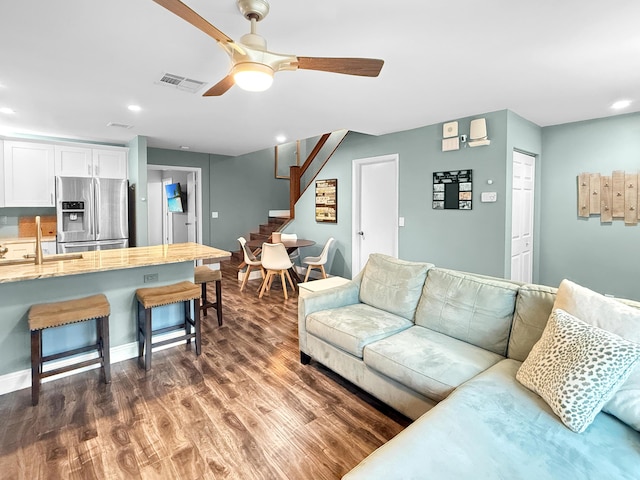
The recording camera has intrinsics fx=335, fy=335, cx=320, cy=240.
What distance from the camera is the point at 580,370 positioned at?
4.63 feet

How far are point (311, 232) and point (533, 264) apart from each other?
11.9 feet

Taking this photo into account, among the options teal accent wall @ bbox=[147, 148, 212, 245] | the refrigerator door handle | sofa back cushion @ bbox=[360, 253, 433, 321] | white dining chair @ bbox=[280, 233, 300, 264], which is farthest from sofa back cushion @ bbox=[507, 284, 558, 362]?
teal accent wall @ bbox=[147, 148, 212, 245]

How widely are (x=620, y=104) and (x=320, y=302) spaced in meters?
3.84

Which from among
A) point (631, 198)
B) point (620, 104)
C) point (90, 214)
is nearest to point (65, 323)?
point (90, 214)

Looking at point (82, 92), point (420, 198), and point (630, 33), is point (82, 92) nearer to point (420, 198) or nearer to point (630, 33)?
point (420, 198)

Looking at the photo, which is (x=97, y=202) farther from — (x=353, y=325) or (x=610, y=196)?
(x=610, y=196)

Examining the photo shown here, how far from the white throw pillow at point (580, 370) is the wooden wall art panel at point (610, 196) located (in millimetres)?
3459

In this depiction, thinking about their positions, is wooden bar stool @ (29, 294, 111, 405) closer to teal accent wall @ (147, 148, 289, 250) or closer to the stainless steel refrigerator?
the stainless steel refrigerator

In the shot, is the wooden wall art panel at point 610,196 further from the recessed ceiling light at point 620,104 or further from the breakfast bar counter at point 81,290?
the breakfast bar counter at point 81,290

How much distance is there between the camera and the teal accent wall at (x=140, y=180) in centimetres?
512

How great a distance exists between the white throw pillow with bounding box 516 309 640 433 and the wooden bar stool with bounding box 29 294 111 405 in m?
2.80

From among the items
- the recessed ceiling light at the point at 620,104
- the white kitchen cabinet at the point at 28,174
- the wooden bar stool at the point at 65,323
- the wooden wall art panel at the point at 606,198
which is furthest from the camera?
the white kitchen cabinet at the point at 28,174

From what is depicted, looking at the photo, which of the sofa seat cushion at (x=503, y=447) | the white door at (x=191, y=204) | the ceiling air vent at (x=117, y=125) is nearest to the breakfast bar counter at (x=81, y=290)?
the ceiling air vent at (x=117, y=125)

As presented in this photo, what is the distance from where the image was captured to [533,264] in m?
4.71
